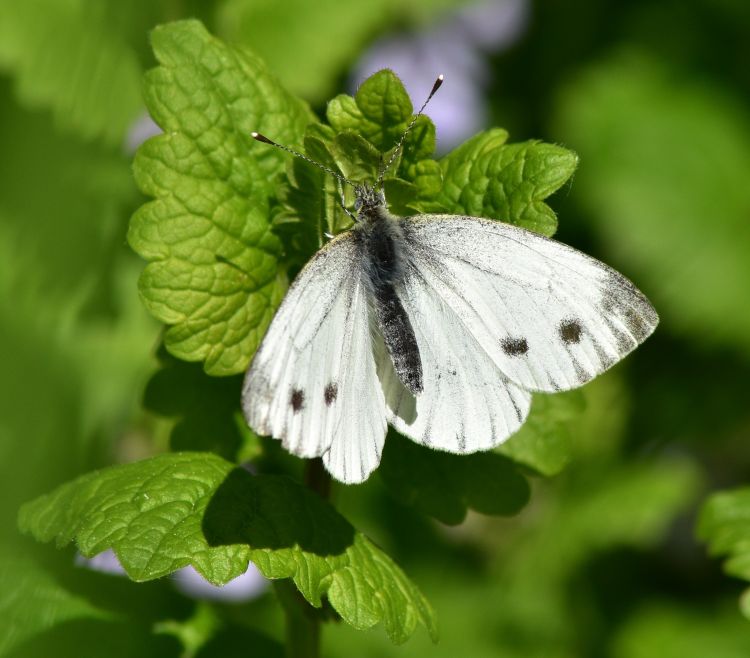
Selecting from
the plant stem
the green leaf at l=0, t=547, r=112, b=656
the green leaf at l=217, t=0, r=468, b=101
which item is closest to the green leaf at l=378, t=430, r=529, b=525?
the plant stem

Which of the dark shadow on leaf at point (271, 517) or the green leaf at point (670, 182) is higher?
the green leaf at point (670, 182)

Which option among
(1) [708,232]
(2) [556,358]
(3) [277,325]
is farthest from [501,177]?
(1) [708,232]

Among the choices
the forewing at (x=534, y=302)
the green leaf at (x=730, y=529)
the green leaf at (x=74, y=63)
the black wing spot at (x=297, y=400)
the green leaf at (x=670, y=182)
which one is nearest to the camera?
the black wing spot at (x=297, y=400)

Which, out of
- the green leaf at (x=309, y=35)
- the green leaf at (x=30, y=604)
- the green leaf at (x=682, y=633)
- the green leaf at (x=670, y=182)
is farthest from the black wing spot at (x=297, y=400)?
the green leaf at (x=670, y=182)

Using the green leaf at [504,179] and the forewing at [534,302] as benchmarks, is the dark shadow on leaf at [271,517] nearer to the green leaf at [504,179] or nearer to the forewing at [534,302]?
the forewing at [534,302]

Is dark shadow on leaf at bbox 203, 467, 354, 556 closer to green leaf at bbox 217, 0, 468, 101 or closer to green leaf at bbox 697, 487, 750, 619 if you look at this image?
green leaf at bbox 697, 487, 750, 619

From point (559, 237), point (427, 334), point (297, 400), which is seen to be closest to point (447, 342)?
point (427, 334)

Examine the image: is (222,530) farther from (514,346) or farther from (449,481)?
(514,346)
